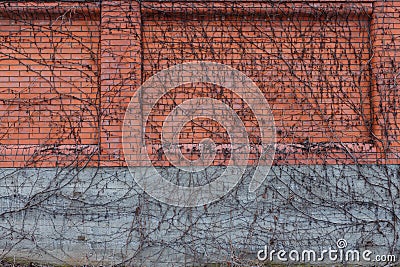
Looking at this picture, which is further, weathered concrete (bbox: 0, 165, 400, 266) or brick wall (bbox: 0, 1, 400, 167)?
brick wall (bbox: 0, 1, 400, 167)

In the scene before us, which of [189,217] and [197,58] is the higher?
[197,58]

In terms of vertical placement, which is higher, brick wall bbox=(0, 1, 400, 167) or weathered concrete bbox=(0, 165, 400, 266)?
brick wall bbox=(0, 1, 400, 167)

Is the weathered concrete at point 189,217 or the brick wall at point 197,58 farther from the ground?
the brick wall at point 197,58

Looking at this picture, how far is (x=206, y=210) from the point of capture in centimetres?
639

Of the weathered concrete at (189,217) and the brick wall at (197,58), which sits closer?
the weathered concrete at (189,217)

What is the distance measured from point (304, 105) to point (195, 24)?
1.67 m

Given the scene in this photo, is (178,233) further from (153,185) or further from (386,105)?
(386,105)

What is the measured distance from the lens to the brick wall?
6.41 m

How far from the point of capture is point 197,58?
657 centimetres

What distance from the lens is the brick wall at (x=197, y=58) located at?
6.41 m

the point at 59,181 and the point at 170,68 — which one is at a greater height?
the point at 170,68

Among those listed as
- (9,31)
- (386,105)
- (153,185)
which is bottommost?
(153,185)

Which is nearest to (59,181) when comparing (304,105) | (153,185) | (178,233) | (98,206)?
(98,206)

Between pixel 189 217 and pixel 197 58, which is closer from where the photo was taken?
pixel 189 217
